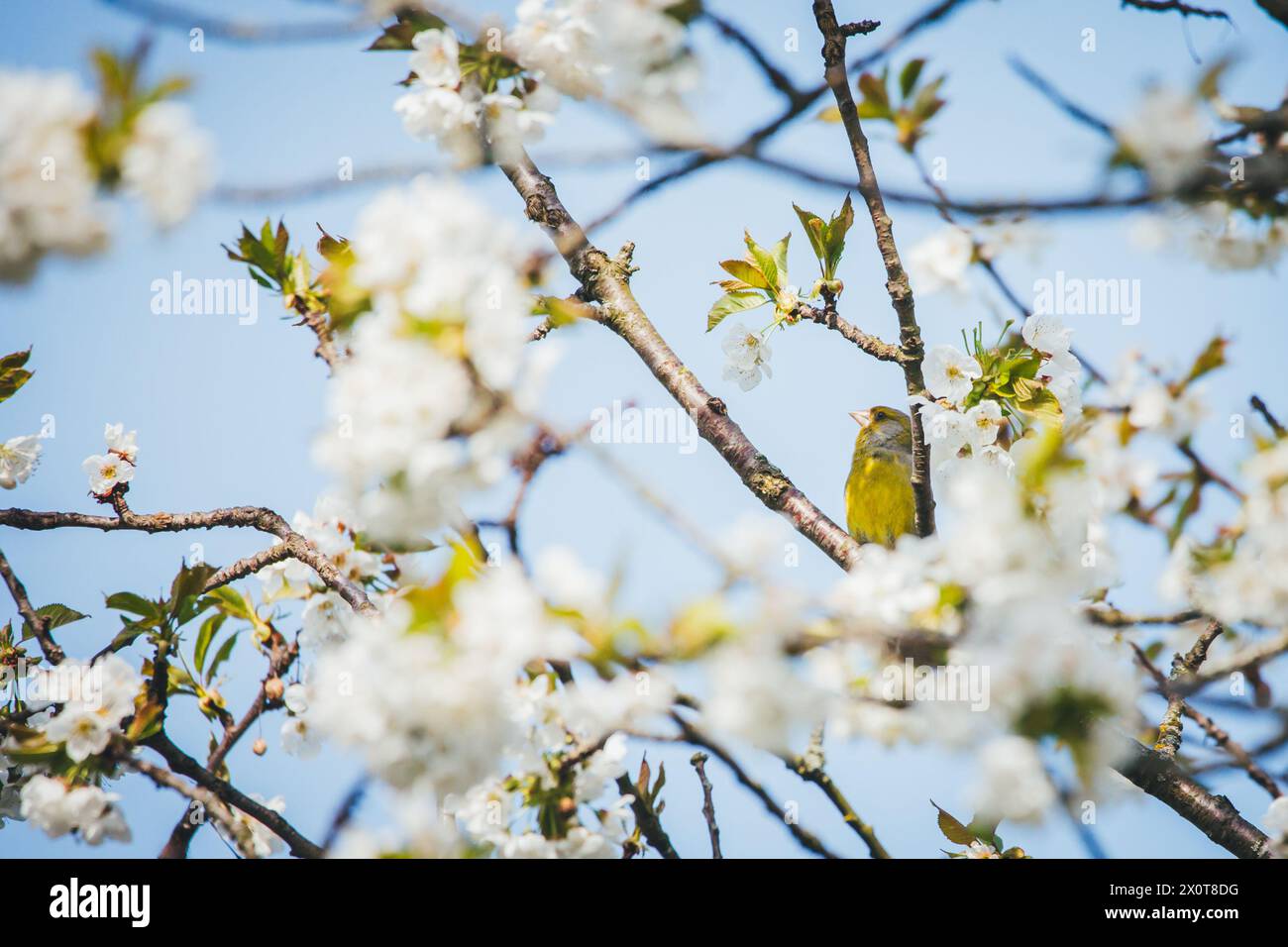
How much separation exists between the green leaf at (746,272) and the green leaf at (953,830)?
48.5 inches

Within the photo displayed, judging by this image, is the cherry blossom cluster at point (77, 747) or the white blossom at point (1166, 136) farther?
the cherry blossom cluster at point (77, 747)

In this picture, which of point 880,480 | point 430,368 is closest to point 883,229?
point 430,368

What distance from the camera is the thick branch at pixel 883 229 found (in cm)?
172

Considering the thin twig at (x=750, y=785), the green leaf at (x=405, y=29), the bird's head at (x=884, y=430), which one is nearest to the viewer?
the thin twig at (x=750, y=785)

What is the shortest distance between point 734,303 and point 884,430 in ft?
6.60

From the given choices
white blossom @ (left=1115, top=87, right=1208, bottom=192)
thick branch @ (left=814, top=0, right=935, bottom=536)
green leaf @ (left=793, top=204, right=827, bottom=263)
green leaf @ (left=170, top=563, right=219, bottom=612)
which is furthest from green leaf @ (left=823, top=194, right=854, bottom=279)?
green leaf @ (left=170, top=563, right=219, bottom=612)

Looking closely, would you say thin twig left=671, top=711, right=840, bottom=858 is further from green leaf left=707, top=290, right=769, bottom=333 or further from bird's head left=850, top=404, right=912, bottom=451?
bird's head left=850, top=404, right=912, bottom=451

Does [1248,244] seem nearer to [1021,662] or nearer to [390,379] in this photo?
[1021,662]

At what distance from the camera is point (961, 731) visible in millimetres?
1069

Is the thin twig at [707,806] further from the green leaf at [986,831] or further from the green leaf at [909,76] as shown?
the green leaf at [909,76]

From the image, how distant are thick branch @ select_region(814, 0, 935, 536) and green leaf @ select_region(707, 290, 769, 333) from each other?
43 cm

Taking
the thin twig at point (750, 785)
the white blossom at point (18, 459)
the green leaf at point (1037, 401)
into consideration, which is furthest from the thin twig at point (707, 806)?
the white blossom at point (18, 459)
